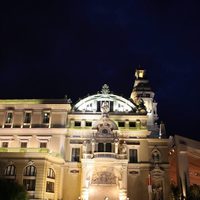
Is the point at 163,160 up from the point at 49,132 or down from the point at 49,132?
down

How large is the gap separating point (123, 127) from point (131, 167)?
629cm

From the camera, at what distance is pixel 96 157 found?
45.8 metres

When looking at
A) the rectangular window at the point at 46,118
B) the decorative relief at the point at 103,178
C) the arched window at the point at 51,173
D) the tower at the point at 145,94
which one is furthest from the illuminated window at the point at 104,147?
the tower at the point at 145,94

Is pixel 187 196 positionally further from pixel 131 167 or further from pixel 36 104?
pixel 36 104

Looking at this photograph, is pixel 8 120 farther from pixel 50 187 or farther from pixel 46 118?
pixel 50 187

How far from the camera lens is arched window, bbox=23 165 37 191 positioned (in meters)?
42.1

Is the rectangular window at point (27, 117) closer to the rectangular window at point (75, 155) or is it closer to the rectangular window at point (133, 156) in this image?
the rectangular window at point (75, 155)

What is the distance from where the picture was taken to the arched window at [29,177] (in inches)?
1656

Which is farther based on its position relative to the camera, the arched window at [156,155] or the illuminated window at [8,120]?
the illuminated window at [8,120]

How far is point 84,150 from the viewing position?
154 feet

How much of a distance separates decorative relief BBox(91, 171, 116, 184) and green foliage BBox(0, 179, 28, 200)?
12.7 metres

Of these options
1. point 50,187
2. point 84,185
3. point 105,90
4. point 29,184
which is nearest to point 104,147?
point 84,185

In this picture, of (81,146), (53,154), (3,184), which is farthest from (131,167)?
A: (3,184)

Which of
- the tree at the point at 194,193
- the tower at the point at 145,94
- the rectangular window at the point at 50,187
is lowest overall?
the tree at the point at 194,193
